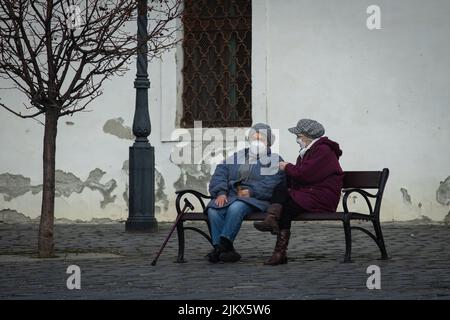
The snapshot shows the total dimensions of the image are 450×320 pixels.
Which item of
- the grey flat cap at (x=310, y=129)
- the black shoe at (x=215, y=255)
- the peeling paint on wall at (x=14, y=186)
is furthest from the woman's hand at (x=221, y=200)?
the peeling paint on wall at (x=14, y=186)

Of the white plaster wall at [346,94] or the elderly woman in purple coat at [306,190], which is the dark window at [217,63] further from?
the elderly woman in purple coat at [306,190]

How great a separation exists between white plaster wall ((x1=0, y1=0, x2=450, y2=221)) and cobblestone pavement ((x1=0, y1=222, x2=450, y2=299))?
4.41 feet

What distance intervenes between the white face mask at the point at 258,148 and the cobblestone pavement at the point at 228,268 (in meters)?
1.08

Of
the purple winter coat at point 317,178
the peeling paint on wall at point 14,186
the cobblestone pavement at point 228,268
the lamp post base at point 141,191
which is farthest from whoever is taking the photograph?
the peeling paint on wall at point 14,186

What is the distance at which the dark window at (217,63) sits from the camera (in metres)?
17.3

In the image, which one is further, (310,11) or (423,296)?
(310,11)

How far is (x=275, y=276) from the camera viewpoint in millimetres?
10117

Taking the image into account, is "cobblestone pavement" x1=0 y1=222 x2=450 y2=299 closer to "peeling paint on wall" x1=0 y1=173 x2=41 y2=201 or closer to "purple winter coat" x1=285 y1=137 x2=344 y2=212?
"purple winter coat" x1=285 y1=137 x2=344 y2=212

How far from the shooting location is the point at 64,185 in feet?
57.2
